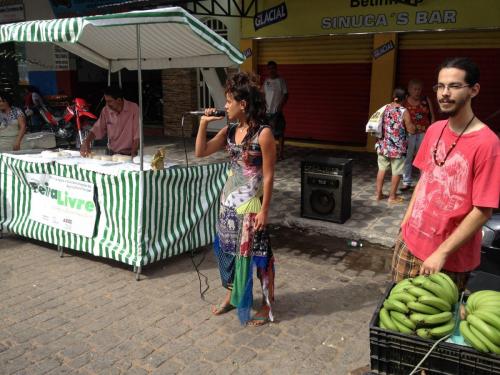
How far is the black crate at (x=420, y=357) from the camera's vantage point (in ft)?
5.61

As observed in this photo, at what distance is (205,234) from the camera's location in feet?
18.2

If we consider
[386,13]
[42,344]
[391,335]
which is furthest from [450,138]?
[386,13]

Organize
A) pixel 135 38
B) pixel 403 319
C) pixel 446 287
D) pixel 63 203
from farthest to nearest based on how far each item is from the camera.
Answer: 1. pixel 135 38
2. pixel 63 203
3. pixel 446 287
4. pixel 403 319

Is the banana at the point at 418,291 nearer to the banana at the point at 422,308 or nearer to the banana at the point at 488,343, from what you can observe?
the banana at the point at 422,308

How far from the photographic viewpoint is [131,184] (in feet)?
15.6

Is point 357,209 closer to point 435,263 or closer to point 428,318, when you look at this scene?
point 435,263

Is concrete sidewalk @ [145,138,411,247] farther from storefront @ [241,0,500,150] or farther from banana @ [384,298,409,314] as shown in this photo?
banana @ [384,298,409,314]

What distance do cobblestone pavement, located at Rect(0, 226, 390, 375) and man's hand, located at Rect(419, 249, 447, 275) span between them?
1.43 m

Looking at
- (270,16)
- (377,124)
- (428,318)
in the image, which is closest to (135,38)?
(377,124)

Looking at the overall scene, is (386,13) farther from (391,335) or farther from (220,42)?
(391,335)

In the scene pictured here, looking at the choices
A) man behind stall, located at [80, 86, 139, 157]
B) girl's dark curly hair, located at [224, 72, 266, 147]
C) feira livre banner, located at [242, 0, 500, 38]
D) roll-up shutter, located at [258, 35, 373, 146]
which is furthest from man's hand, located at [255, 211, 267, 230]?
roll-up shutter, located at [258, 35, 373, 146]

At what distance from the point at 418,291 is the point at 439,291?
0.09m

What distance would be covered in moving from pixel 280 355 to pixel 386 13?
8.82 m

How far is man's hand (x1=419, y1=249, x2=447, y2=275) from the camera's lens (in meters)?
2.29
